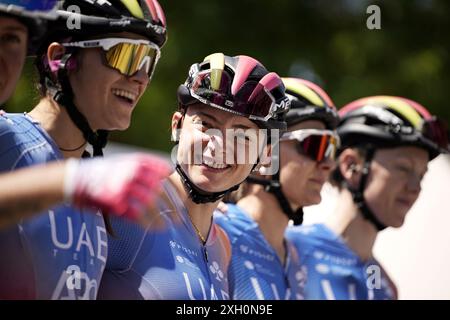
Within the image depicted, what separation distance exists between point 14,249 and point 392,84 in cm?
1067

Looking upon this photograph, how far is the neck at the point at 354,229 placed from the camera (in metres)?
6.96

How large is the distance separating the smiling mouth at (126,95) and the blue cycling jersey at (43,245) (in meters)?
0.43

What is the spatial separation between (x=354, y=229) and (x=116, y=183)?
4.77 meters

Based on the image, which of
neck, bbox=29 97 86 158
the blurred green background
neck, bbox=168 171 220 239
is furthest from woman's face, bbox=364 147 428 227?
the blurred green background

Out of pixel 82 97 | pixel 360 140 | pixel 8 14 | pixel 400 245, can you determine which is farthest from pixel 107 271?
pixel 400 245

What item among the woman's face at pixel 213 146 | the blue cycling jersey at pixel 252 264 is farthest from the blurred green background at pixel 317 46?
the woman's face at pixel 213 146

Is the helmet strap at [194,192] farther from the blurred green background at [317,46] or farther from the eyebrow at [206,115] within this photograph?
the blurred green background at [317,46]

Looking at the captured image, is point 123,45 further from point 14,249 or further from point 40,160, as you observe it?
point 14,249

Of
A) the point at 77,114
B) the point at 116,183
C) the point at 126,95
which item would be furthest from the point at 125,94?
the point at 116,183

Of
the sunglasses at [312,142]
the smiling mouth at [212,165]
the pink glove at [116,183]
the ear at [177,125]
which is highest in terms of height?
the pink glove at [116,183]

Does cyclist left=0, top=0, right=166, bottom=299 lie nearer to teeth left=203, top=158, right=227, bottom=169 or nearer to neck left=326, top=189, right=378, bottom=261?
teeth left=203, top=158, right=227, bottom=169

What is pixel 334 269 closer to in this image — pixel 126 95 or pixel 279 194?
pixel 279 194

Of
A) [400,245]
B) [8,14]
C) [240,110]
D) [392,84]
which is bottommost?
[400,245]

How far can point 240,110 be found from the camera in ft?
14.6
